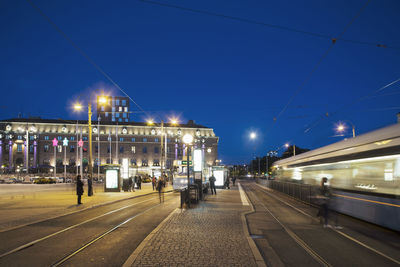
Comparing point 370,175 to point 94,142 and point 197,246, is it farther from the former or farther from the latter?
point 94,142

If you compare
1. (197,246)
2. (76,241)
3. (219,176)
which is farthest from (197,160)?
(197,246)

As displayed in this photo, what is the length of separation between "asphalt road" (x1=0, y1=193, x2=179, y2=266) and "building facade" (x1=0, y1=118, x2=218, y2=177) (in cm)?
9100

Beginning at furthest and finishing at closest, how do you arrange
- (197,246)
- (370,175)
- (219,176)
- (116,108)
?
(116,108) → (219,176) → (370,175) → (197,246)

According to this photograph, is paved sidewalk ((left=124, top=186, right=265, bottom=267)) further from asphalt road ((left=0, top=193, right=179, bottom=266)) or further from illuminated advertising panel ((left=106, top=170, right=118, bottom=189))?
illuminated advertising panel ((left=106, top=170, right=118, bottom=189))

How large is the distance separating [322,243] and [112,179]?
25.0 metres

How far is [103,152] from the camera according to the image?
116 metres

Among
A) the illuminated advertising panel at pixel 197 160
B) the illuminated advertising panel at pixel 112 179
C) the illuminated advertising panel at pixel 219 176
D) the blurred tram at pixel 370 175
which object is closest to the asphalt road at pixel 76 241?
the blurred tram at pixel 370 175

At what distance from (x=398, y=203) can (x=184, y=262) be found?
6.66 metres

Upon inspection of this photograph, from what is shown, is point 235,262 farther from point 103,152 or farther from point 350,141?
point 103,152

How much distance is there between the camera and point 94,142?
11531 centimetres

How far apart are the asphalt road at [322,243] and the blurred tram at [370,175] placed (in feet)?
2.10

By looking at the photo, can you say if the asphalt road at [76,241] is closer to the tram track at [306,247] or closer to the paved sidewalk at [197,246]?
the paved sidewalk at [197,246]

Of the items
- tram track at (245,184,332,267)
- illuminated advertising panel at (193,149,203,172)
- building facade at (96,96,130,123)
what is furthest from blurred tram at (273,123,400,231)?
building facade at (96,96,130,123)

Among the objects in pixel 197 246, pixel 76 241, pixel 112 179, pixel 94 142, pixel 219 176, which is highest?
pixel 94 142
